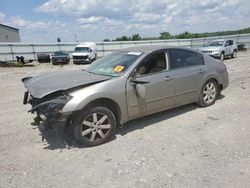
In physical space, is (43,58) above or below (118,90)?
above

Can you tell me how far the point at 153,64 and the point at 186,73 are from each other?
2.99ft

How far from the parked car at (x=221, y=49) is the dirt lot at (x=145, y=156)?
1523 centimetres

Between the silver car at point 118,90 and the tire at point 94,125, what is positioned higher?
the silver car at point 118,90

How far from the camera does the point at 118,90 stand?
4.40 metres

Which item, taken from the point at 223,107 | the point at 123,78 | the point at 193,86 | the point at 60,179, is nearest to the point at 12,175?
the point at 60,179

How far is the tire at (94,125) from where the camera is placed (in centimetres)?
405

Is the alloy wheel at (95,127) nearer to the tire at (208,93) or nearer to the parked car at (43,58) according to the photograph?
the tire at (208,93)

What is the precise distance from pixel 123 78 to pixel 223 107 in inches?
119

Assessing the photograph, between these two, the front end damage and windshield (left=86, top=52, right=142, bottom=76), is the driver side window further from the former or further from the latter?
the front end damage

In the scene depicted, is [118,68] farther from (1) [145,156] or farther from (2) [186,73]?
(1) [145,156]

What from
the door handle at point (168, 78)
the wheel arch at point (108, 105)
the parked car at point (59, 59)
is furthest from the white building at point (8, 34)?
the wheel arch at point (108, 105)

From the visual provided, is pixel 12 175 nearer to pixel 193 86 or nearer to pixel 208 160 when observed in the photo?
pixel 208 160

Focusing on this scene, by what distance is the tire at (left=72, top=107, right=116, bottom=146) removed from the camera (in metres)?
4.05

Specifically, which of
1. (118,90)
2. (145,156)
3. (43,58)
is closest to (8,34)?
(43,58)
